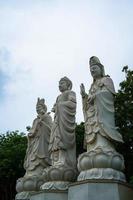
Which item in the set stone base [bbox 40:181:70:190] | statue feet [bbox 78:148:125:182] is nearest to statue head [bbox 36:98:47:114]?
stone base [bbox 40:181:70:190]

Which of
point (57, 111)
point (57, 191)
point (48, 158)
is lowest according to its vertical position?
point (57, 191)

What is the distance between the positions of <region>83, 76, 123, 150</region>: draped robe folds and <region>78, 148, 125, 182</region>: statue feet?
0.55m

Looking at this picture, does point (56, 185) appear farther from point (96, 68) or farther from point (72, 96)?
point (96, 68)

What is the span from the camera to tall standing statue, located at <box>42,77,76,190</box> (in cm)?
1384

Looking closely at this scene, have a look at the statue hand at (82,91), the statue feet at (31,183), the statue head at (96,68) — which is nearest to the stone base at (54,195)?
the statue feet at (31,183)

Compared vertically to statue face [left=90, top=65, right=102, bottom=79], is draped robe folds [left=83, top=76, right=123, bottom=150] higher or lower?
lower

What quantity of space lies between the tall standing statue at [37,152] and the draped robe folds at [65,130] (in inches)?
56.1

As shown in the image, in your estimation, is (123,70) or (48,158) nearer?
(48,158)

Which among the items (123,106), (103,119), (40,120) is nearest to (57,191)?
(103,119)

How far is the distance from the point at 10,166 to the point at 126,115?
26.8 feet

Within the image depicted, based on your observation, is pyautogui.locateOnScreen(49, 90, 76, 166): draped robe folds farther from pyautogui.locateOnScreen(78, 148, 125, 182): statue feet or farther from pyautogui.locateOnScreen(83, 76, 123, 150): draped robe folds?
pyautogui.locateOnScreen(78, 148, 125, 182): statue feet

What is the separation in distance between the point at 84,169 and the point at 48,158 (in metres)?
3.65

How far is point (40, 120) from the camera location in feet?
54.1

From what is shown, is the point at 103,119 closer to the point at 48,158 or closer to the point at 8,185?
the point at 48,158
